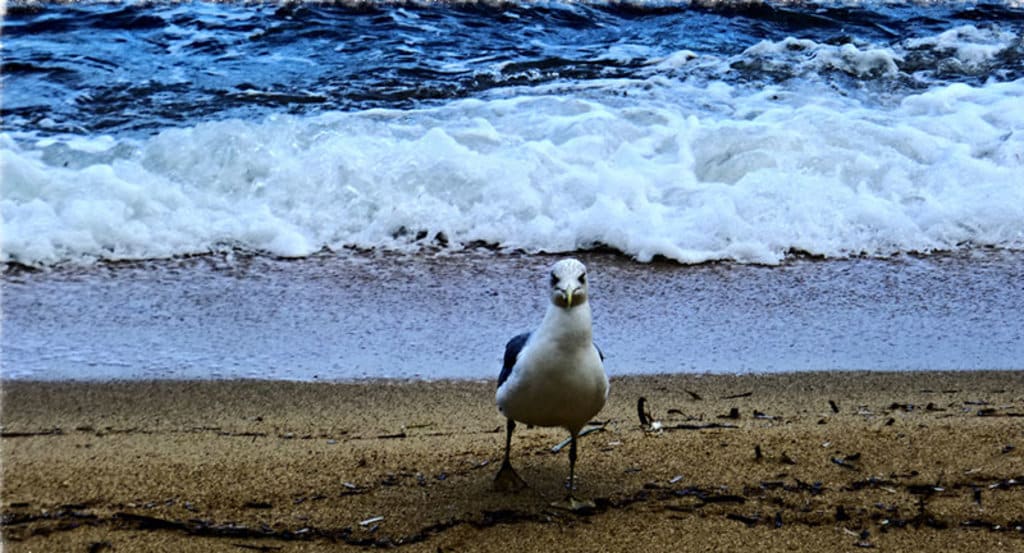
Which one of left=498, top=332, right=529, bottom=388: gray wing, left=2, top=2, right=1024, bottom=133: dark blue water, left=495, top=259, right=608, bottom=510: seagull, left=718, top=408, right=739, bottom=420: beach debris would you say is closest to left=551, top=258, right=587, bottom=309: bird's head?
left=495, top=259, right=608, bottom=510: seagull

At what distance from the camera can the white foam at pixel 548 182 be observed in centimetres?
618

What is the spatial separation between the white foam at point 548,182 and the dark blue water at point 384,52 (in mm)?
815

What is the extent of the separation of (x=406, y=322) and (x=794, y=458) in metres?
2.18

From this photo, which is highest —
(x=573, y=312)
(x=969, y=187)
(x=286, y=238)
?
(x=573, y=312)

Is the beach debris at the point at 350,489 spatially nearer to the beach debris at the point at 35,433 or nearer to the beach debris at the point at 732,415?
the beach debris at the point at 35,433

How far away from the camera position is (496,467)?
11.4 ft

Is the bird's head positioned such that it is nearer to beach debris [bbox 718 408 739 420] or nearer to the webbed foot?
the webbed foot

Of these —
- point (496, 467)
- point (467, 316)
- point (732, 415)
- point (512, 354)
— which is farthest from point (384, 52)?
point (512, 354)

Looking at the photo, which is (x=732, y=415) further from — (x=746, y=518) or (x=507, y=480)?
(x=507, y=480)

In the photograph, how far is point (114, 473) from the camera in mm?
3424

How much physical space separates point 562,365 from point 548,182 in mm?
3924

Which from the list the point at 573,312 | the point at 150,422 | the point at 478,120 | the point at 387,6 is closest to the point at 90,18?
the point at 387,6

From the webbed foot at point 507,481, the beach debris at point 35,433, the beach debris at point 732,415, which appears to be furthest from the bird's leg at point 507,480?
the beach debris at point 35,433

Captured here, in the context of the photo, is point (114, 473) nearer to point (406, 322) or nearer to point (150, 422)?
point (150, 422)
